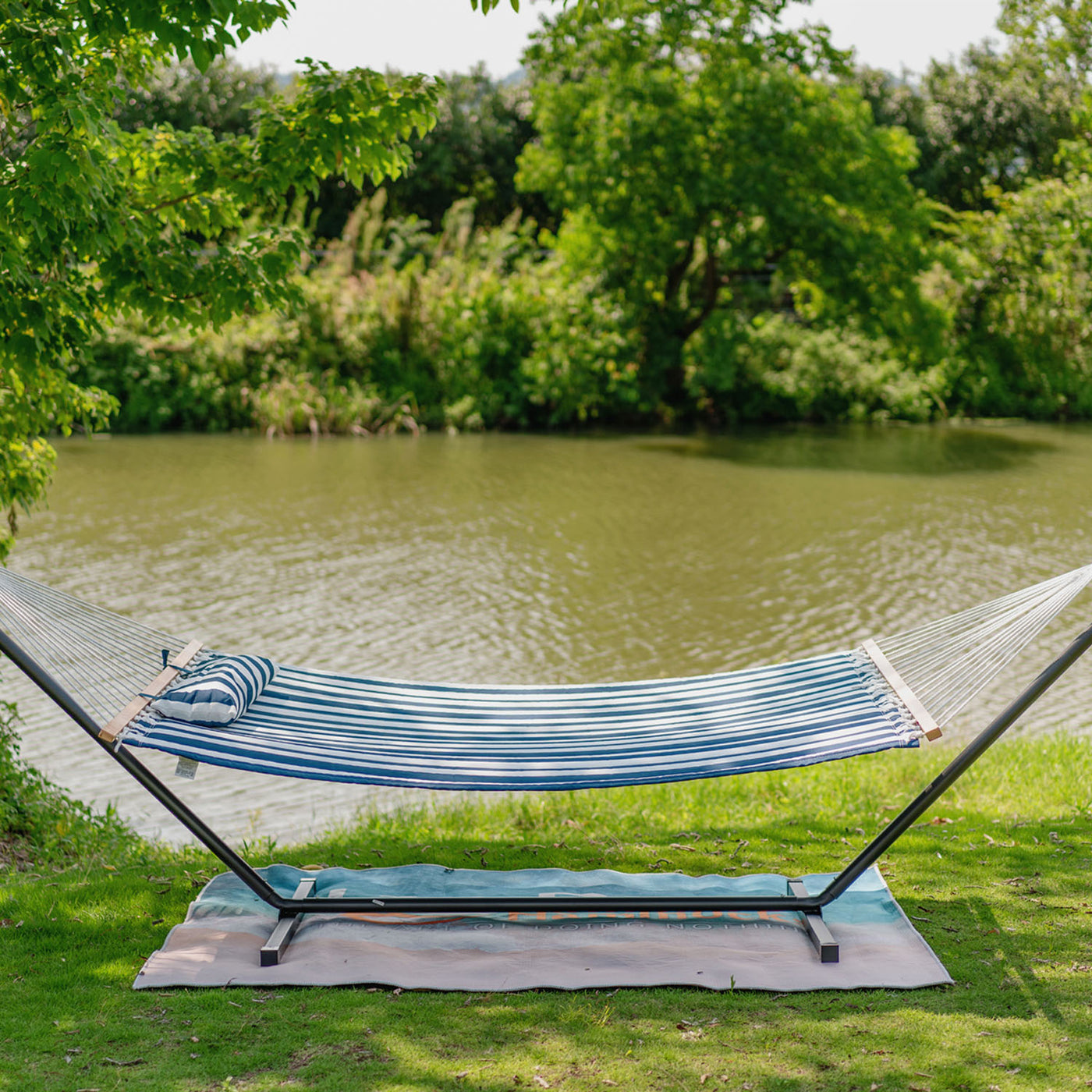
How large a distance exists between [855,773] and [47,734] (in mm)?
3907

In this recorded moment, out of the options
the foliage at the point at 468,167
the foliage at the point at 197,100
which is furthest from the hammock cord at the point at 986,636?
the foliage at the point at 197,100

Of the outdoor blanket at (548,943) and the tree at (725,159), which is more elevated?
the tree at (725,159)

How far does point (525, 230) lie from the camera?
767 inches

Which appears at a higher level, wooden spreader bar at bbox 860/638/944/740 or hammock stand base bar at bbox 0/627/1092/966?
wooden spreader bar at bbox 860/638/944/740

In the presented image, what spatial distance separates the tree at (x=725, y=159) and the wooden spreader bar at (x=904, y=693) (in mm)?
13886

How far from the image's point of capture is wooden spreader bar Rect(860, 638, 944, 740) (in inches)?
116

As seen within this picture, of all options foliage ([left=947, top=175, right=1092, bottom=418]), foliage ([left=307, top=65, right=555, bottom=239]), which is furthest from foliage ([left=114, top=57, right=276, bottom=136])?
foliage ([left=947, top=175, right=1092, bottom=418])

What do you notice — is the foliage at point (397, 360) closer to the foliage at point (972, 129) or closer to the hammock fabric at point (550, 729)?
the foliage at point (972, 129)

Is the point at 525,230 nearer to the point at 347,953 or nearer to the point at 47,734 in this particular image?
the point at 47,734

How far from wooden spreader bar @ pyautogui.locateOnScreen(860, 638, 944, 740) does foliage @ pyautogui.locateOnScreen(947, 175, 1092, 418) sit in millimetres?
16068

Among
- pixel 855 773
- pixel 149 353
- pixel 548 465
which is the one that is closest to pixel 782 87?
pixel 548 465

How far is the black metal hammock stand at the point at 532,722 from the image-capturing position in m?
2.98

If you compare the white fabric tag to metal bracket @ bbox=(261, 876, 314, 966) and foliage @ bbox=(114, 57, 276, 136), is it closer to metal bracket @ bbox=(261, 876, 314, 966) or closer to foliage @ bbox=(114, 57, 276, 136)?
metal bracket @ bbox=(261, 876, 314, 966)

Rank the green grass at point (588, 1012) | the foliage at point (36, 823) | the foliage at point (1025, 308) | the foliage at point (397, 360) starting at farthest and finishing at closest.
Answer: the foliage at point (1025, 308)
the foliage at point (397, 360)
the foliage at point (36, 823)
the green grass at point (588, 1012)
